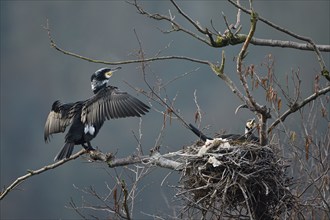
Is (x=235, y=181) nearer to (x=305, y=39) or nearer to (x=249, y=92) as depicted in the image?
(x=249, y=92)

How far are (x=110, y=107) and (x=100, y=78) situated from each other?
0.97 m

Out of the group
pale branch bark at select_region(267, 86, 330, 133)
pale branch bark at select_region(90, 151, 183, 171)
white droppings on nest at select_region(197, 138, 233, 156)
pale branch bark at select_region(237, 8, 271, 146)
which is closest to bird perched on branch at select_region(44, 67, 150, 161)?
pale branch bark at select_region(90, 151, 183, 171)

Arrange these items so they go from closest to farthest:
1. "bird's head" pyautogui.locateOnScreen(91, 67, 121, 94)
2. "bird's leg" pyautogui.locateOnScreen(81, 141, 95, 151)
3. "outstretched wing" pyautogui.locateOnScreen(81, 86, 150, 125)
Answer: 1. "bird's leg" pyautogui.locateOnScreen(81, 141, 95, 151)
2. "outstretched wing" pyautogui.locateOnScreen(81, 86, 150, 125)
3. "bird's head" pyautogui.locateOnScreen(91, 67, 121, 94)

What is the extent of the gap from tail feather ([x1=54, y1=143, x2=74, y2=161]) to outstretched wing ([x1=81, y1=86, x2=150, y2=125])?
37cm

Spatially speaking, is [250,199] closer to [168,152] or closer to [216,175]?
[216,175]

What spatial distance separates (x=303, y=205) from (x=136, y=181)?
5.97ft

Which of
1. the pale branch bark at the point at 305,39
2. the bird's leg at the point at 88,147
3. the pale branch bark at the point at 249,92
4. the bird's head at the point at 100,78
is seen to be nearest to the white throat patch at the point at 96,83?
the bird's head at the point at 100,78

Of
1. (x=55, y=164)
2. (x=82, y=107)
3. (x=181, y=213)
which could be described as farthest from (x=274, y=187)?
(x=82, y=107)

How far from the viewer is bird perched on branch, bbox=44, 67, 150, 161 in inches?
314

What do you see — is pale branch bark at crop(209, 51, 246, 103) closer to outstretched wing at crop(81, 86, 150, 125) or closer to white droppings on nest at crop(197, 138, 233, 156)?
white droppings on nest at crop(197, 138, 233, 156)

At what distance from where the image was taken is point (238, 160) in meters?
6.09

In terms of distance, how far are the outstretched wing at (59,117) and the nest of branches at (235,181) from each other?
8.27 ft

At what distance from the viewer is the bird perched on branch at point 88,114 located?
798 centimetres

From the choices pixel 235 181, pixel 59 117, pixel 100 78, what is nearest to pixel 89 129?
pixel 59 117
